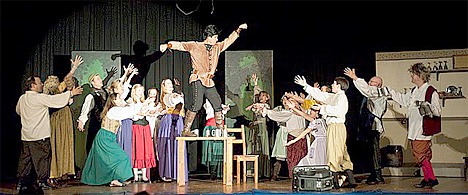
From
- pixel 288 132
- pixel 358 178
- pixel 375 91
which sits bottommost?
pixel 358 178

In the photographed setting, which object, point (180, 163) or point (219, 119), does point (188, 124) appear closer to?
point (219, 119)

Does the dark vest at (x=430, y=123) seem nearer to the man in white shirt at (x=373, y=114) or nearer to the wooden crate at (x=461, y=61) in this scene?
the man in white shirt at (x=373, y=114)

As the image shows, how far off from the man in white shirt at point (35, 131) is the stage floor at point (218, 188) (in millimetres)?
257

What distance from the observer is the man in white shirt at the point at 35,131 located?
7543 mm

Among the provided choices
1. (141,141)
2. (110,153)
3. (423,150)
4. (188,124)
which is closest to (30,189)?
(110,153)

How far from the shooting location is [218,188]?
24.7 ft

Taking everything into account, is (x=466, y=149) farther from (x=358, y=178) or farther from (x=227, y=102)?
(x=227, y=102)

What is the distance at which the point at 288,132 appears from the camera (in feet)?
27.8

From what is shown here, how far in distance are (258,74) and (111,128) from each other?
7.55 feet

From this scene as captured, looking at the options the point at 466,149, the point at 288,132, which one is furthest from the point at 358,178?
the point at 466,149

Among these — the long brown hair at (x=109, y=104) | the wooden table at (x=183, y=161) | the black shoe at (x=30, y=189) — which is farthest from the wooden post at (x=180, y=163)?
the black shoe at (x=30, y=189)

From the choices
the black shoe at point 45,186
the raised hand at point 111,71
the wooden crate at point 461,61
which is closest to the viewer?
the black shoe at point 45,186

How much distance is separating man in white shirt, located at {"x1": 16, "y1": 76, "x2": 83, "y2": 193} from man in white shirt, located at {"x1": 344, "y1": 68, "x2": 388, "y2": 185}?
3617 mm

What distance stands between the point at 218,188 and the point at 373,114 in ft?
7.03
